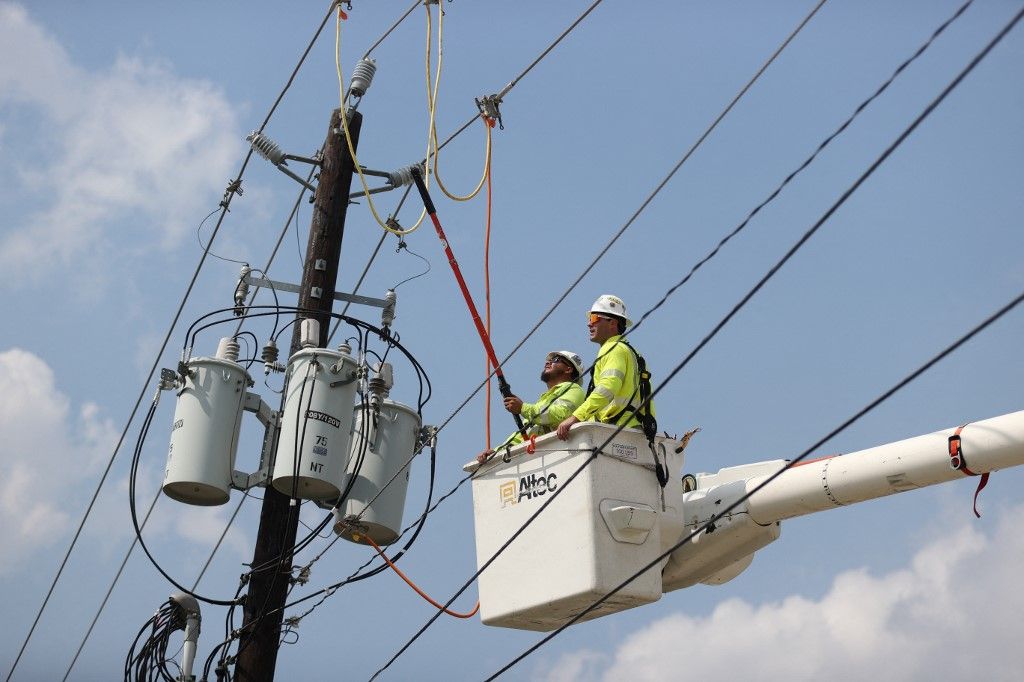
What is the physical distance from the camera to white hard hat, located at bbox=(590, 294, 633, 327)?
8.34 metres

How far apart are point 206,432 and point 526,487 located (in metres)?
2.91

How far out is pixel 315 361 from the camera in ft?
Result: 31.8

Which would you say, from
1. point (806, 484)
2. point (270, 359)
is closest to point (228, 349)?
point (270, 359)

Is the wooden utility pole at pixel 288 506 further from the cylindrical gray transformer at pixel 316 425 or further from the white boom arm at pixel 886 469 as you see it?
the white boom arm at pixel 886 469

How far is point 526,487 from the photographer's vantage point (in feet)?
25.1

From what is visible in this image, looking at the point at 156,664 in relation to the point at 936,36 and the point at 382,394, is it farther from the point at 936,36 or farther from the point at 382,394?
the point at 936,36

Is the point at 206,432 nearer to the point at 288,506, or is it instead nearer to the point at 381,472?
the point at 288,506

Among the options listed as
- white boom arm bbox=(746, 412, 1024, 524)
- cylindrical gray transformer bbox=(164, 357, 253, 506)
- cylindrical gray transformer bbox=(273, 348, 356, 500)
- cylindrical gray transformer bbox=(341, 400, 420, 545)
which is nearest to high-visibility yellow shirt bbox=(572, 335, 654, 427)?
white boom arm bbox=(746, 412, 1024, 524)

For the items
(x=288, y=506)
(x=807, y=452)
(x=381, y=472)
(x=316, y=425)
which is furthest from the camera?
(x=381, y=472)

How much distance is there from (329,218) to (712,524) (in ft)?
14.6

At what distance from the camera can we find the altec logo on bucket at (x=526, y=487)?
7.46m

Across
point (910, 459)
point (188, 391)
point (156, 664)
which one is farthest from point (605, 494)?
point (156, 664)

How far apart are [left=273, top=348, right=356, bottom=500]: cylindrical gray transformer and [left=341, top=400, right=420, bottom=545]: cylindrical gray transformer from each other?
306mm

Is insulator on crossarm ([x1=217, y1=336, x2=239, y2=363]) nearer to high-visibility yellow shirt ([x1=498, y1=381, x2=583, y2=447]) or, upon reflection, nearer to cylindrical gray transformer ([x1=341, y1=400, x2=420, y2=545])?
cylindrical gray transformer ([x1=341, y1=400, x2=420, y2=545])
